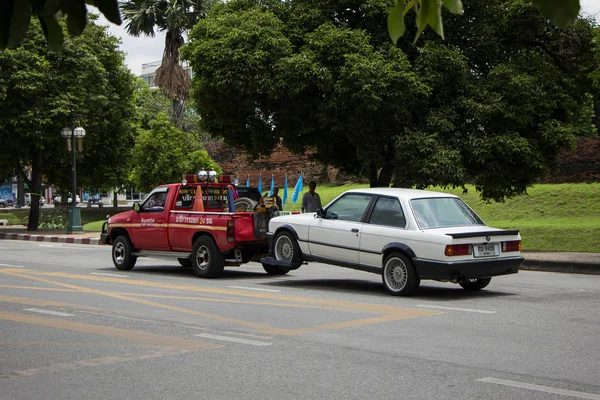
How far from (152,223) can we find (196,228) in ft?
4.57

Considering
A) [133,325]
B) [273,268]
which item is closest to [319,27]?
[273,268]

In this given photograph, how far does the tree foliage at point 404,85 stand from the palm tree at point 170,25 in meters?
21.4

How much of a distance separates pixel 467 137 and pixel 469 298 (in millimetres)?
10480

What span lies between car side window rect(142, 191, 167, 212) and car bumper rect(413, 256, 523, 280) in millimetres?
6349

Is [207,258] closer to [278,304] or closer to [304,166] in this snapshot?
[278,304]

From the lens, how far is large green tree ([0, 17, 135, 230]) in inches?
1359

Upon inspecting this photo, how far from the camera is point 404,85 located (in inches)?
821

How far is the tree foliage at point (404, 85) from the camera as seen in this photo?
2109cm

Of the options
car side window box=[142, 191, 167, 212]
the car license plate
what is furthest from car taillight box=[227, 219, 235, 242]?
the car license plate

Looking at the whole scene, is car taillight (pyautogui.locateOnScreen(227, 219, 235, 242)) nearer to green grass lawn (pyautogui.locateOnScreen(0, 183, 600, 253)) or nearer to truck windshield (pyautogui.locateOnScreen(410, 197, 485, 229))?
truck windshield (pyautogui.locateOnScreen(410, 197, 485, 229))

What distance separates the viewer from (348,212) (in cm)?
1348

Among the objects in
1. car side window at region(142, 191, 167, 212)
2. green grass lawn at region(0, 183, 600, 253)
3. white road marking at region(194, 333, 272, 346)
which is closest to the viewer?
white road marking at region(194, 333, 272, 346)

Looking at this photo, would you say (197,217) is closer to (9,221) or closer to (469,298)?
(469,298)

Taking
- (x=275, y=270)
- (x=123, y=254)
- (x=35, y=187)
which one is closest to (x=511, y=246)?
(x=275, y=270)
